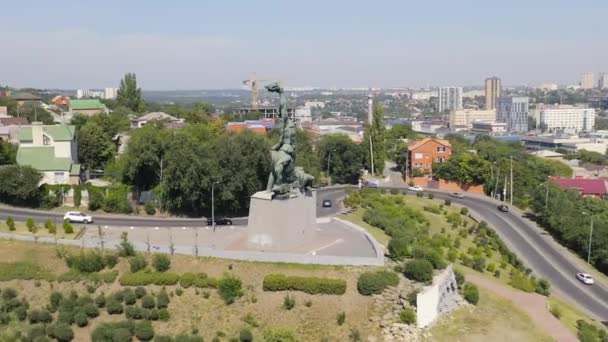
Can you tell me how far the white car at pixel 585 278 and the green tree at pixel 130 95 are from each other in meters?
82.4

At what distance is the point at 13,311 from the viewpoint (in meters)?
28.1

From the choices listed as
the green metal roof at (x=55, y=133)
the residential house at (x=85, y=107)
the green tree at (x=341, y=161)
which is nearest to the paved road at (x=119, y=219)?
the green metal roof at (x=55, y=133)

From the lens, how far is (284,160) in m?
32.0

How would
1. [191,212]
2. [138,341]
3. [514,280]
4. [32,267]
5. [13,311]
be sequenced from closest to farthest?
[138,341]
[13,311]
[32,267]
[514,280]
[191,212]

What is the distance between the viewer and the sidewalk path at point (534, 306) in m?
28.5

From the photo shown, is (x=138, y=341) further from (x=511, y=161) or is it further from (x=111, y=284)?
(x=511, y=161)

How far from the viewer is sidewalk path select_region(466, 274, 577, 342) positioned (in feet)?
93.4

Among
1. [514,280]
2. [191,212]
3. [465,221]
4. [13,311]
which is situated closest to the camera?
[13,311]

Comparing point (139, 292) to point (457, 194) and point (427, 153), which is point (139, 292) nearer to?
point (457, 194)

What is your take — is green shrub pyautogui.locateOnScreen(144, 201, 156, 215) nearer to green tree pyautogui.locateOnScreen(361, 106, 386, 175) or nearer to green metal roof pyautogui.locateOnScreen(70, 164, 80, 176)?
green metal roof pyautogui.locateOnScreen(70, 164, 80, 176)

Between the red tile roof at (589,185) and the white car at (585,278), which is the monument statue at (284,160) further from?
the red tile roof at (589,185)

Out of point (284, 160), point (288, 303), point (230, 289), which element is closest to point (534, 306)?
point (288, 303)

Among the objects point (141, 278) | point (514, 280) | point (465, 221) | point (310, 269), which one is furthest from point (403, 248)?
point (465, 221)

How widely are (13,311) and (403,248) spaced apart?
59.2 feet
